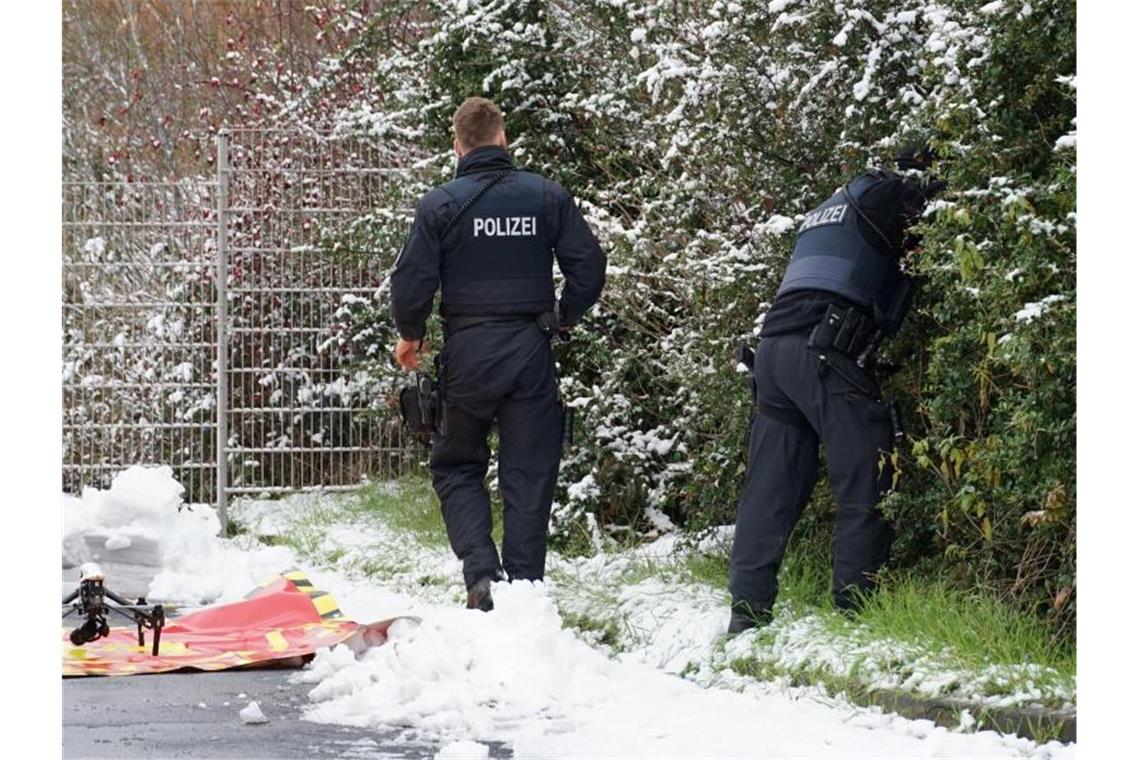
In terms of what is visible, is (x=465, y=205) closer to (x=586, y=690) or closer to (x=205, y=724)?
(x=586, y=690)

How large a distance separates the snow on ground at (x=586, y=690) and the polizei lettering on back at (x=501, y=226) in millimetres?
1587

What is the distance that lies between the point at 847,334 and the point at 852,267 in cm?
26

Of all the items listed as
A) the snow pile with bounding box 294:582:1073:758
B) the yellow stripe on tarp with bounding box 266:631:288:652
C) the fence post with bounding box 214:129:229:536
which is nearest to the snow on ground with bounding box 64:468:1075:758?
the snow pile with bounding box 294:582:1073:758

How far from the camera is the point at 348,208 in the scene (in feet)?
38.2

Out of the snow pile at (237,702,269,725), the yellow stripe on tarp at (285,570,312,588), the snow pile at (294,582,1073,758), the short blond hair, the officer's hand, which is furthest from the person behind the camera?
the yellow stripe on tarp at (285,570,312,588)

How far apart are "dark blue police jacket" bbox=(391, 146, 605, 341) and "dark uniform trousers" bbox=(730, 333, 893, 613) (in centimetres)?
107

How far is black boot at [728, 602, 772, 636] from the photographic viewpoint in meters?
6.81

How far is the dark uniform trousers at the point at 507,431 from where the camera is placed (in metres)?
Answer: 7.44

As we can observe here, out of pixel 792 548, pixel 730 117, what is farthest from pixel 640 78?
pixel 792 548

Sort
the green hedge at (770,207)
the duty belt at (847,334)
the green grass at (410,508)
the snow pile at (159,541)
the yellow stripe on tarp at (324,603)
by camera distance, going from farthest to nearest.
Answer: the green grass at (410,508), the snow pile at (159,541), the yellow stripe on tarp at (324,603), the duty belt at (847,334), the green hedge at (770,207)

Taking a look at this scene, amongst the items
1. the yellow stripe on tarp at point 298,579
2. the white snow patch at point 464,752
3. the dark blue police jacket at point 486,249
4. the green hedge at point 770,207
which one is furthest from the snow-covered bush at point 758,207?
the white snow patch at point 464,752

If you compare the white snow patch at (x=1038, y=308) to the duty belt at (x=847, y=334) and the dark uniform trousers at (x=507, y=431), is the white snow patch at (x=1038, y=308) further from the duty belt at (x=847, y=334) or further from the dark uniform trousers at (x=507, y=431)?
the dark uniform trousers at (x=507, y=431)

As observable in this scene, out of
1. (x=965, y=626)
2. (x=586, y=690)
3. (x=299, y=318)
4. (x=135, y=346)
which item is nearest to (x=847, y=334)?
(x=965, y=626)

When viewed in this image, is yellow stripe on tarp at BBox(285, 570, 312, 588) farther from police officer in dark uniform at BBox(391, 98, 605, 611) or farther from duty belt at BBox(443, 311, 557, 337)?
duty belt at BBox(443, 311, 557, 337)
